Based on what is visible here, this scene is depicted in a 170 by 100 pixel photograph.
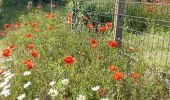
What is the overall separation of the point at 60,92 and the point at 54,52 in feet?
6.86

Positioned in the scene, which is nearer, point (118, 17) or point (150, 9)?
point (118, 17)

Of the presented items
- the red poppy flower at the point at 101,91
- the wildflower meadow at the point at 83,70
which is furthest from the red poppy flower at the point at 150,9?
the red poppy flower at the point at 101,91

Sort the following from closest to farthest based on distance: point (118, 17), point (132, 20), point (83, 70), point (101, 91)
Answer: point (101, 91), point (83, 70), point (118, 17), point (132, 20)

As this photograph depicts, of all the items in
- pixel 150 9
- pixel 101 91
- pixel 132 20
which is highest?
pixel 150 9

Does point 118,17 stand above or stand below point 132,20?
above

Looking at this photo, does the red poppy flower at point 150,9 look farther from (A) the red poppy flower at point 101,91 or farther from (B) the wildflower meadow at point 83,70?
(A) the red poppy flower at point 101,91

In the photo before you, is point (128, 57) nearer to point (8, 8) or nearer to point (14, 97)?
point (14, 97)

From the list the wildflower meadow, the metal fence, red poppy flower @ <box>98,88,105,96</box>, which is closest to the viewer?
red poppy flower @ <box>98,88,105,96</box>

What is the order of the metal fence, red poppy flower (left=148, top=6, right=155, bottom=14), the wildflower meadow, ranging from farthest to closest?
red poppy flower (left=148, top=6, right=155, bottom=14) < the metal fence < the wildflower meadow

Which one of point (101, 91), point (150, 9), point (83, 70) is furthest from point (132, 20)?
point (101, 91)

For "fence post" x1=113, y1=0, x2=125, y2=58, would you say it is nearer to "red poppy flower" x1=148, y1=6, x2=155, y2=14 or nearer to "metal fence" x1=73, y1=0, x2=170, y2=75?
"metal fence" x1=73, y1=0, x2=170, y2=75

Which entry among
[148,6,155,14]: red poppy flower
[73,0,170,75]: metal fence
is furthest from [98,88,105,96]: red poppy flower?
[148,6,155,14]: red poppy flower

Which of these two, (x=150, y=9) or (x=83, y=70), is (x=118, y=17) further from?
(x=150, y=9)

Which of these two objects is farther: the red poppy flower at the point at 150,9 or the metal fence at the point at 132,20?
the red poppy flower at the point at 150,9
